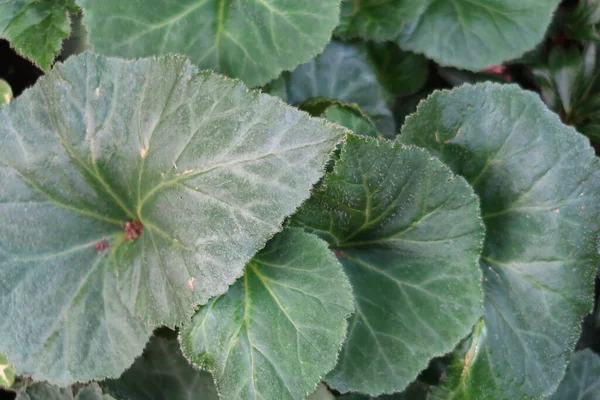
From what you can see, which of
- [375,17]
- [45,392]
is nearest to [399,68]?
[375,17]

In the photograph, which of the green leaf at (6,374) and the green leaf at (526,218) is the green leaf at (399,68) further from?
the green leaf at (6,374)

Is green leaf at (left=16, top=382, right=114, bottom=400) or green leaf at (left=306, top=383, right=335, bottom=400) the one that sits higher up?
green leaf at (left=306, top=383, right=335, bottom=400)

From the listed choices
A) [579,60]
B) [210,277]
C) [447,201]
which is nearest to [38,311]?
[210,277]

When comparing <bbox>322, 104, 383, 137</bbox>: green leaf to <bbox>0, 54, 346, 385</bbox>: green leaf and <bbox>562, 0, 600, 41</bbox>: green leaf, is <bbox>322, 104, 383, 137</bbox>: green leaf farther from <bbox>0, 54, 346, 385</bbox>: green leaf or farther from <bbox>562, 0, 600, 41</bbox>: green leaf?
<bbox>562, 0, 600, 41</bbox>: green leaf

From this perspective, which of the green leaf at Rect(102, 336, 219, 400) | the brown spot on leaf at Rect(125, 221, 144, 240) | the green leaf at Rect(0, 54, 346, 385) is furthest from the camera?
the green leaf at Rect(102, 336, 219, 400)

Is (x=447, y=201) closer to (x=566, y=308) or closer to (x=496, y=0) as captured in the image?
(x=566, y=308)

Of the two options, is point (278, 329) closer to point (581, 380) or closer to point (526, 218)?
point (526, 218)

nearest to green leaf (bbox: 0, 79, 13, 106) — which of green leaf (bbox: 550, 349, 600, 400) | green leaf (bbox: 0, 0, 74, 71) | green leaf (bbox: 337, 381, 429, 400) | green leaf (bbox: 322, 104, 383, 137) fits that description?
green leaf (bbox: 0, 0, 74, 71)
